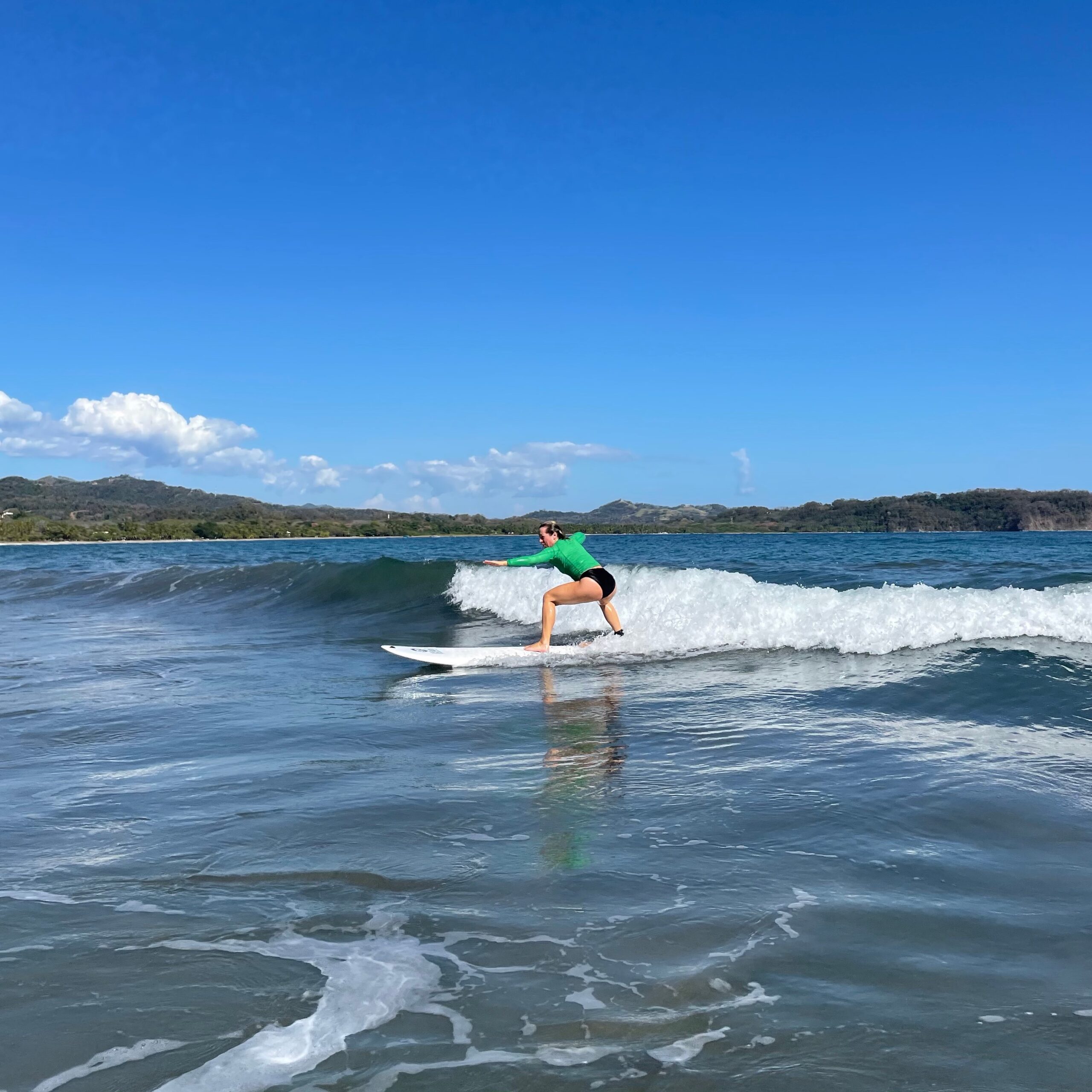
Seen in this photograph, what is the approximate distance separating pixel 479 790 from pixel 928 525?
80.3 m

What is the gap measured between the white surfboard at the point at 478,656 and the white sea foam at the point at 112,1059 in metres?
10.1

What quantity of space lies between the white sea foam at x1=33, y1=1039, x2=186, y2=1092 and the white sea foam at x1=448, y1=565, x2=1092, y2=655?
37.3 feet

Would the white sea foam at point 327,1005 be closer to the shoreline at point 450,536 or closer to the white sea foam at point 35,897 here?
the white sea foam at point 35,897

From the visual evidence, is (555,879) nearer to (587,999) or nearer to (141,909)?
(587,999)

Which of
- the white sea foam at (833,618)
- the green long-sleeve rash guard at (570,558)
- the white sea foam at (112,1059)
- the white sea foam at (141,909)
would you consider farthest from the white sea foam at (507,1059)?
the white sea foam at (833,618)

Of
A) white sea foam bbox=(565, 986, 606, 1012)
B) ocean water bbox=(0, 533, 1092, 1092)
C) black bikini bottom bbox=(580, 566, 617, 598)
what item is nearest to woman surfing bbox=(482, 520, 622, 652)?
black bikini bottom bbox=(580, 566, 617, 598)

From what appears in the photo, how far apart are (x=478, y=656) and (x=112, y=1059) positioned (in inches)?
412

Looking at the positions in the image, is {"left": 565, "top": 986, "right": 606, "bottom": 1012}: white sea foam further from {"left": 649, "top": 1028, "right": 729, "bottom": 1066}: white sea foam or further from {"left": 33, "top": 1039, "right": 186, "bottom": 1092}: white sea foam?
{"left": 33, "top": 1039, "right": 186, "bottom": 1092}: white sea foam

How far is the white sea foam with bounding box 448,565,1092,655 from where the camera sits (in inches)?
546

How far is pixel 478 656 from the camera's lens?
541 inches

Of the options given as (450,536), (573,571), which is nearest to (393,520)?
(450,536)

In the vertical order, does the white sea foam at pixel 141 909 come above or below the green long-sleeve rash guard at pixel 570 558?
below

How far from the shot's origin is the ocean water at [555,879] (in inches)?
132

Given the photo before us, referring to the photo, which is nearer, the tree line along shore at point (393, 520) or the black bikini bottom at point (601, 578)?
the black bikini bottom at point (601, 578)
